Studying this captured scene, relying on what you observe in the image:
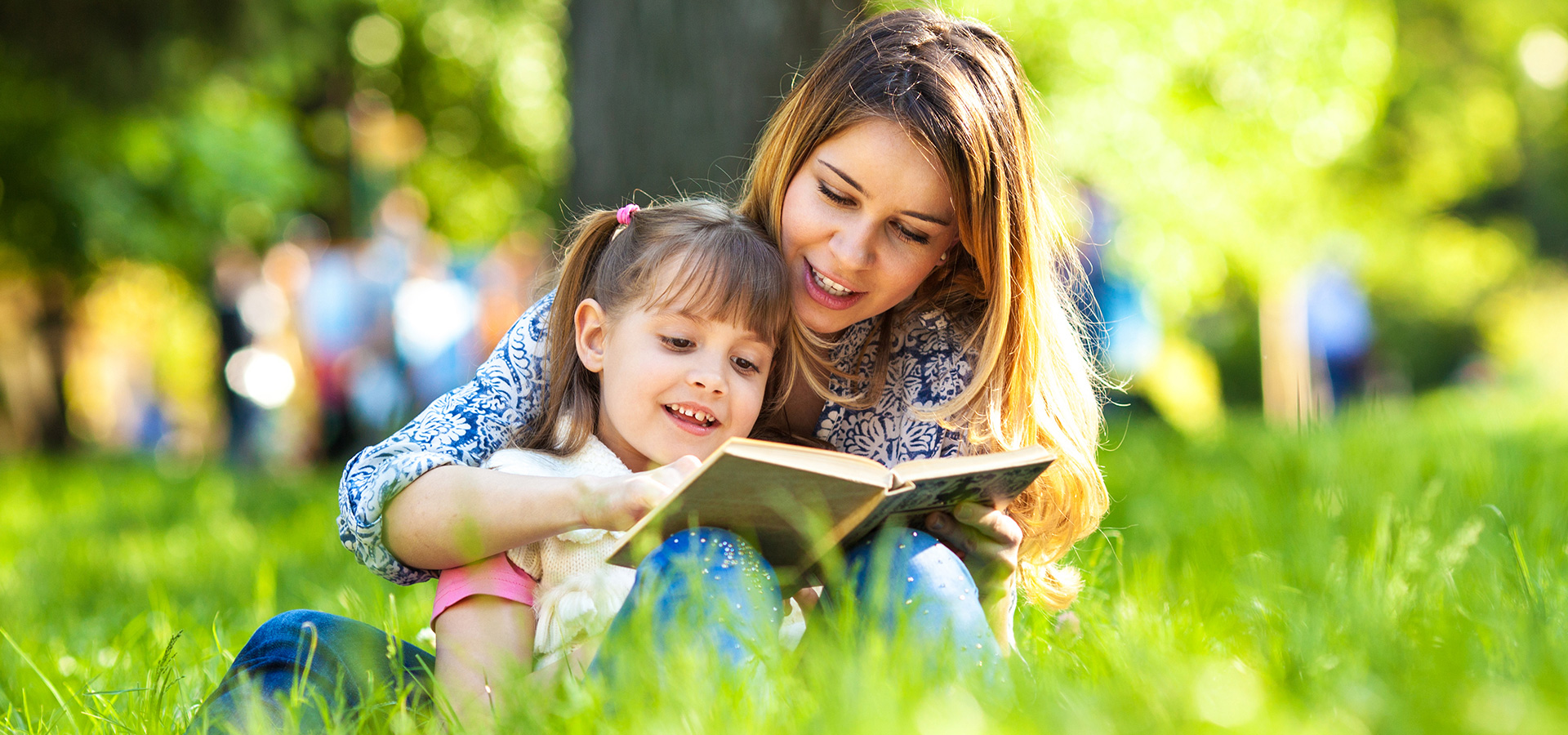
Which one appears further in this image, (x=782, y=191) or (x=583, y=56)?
(x=583, y=56)

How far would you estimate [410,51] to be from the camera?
15195 mm

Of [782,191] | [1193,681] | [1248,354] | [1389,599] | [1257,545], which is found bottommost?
[1248,354]

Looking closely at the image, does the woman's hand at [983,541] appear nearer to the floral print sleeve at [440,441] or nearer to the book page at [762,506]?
the book page at [762,506]

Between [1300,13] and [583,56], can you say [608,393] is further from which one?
[1300,13]

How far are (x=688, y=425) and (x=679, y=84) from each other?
2166mm

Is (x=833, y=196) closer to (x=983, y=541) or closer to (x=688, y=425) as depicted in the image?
(x=688, y=425)

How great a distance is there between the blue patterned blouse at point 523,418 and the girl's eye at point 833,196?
0.29m

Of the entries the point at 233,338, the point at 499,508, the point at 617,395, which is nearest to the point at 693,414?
the point at 617,395

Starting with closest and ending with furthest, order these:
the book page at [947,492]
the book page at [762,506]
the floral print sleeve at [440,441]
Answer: the book page at [762,506] → the book page at [947,492] → the floral print sleeve at [440,441]

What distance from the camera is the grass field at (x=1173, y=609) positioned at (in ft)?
3.84

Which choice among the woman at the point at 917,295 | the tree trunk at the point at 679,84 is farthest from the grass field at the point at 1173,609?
the tree trunk at the point at 679,84

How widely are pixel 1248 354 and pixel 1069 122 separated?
411 inches

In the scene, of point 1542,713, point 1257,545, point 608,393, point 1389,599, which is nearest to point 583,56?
point 608,393

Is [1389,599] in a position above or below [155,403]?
above
